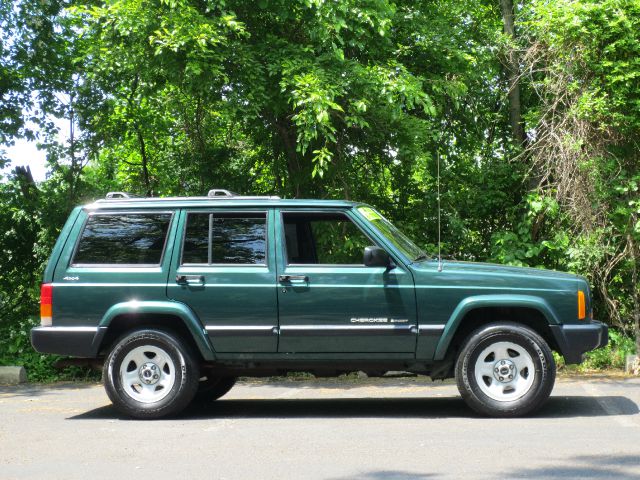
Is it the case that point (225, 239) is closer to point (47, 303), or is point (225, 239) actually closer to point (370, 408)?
point (47, 303)

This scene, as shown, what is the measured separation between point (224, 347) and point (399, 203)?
6427mm

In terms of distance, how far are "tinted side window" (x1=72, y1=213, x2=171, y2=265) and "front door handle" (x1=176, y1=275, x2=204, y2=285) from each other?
0.98 ft

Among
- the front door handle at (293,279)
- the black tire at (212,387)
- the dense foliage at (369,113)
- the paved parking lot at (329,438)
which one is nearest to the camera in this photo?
the paved parking lot at (329,438)

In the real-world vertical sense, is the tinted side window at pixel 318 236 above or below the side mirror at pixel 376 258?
above

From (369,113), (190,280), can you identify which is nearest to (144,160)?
(369,113)

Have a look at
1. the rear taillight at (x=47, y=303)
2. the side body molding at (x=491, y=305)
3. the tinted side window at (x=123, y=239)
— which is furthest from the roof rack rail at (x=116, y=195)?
the side body molding at (x=491, y=305)

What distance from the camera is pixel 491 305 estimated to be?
792 cm

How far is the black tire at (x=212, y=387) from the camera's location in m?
9.39

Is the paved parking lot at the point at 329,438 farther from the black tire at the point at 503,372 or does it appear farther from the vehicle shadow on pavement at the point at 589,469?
the black tire at the point at 503,372

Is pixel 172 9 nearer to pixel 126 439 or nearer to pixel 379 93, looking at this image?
pixel 379 93

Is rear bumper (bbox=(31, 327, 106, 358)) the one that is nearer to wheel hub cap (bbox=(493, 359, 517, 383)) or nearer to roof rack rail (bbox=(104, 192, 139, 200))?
roof rack rail (bbox=(104, 192, 139, 200))

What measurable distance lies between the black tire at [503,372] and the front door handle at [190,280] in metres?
2.43

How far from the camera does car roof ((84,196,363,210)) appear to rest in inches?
332

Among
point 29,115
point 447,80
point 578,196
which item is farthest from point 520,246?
point 29,115
